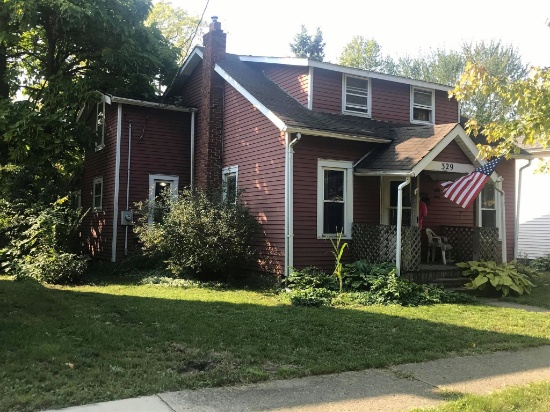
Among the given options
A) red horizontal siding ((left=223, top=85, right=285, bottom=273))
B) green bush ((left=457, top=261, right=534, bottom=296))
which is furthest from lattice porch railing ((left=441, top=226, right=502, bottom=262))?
red horizontal siding ((left=223, top=85, right=285, bottom=273))

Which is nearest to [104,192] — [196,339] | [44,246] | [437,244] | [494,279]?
[44,246]

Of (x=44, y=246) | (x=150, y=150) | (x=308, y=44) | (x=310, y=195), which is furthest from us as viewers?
(x=308, y=44)

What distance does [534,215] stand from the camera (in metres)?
20.2

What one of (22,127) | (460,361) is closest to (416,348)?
(460,361)

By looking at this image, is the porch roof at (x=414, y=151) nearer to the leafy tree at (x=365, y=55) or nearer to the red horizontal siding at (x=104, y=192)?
the red horizontal siding at (x=104, y=192)

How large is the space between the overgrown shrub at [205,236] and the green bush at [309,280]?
57.0 inches

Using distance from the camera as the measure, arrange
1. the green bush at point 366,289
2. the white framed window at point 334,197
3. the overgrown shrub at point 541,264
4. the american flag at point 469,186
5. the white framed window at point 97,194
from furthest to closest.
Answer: the overgrown shrub at point 541,264 < the white framed window at point 97,194 < the white framed window at point 334,197 < the american flag at point 469,186 < the green bush at point 366,289

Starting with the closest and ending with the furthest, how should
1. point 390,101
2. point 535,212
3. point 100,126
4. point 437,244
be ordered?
point 437,244
point 390,101
point 100,126
point 535,212

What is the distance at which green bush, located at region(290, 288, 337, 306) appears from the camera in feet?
32.0

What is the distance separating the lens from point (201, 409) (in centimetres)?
438

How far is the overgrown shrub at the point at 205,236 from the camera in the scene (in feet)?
39.4

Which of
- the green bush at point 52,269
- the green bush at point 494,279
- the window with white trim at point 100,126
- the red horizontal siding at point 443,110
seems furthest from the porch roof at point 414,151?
the window with white trim at point 100,126

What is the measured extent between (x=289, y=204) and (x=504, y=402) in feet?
25.6

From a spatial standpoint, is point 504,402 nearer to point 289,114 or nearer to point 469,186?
point 469,186
